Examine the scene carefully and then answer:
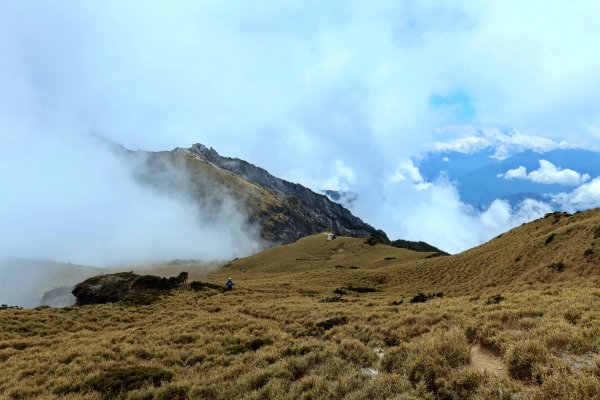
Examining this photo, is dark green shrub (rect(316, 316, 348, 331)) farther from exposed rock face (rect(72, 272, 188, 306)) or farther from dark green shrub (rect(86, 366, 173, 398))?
exposed rock face (rect(72, 272, 188, 306))

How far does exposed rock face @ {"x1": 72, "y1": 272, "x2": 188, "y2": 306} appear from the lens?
41.9 metres

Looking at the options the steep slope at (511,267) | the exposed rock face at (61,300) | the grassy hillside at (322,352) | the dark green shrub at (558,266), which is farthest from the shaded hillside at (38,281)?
the dark green shrub at (558,266)

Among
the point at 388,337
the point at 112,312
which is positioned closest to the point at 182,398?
the point at 388,337

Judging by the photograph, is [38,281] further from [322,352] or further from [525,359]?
[525,359]

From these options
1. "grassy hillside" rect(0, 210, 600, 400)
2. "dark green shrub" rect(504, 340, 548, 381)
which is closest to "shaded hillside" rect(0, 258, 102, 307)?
"grassy hillside" rect(0, 210, 600, 400)

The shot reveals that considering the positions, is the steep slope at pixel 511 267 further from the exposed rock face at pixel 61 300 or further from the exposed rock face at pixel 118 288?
the exposed rock face at pixel 61 300

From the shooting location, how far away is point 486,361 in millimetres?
10648

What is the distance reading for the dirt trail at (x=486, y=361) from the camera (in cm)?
974

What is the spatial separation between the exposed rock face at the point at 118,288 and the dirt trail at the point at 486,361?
3507cm

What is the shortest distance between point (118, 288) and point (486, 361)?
142 ft

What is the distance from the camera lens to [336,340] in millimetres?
15938

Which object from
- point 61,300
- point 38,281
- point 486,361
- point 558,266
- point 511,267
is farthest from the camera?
point 38,281

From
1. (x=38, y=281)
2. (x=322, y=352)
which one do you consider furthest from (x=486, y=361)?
(x=38, y=281)

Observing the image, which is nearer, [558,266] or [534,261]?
[558,266]
